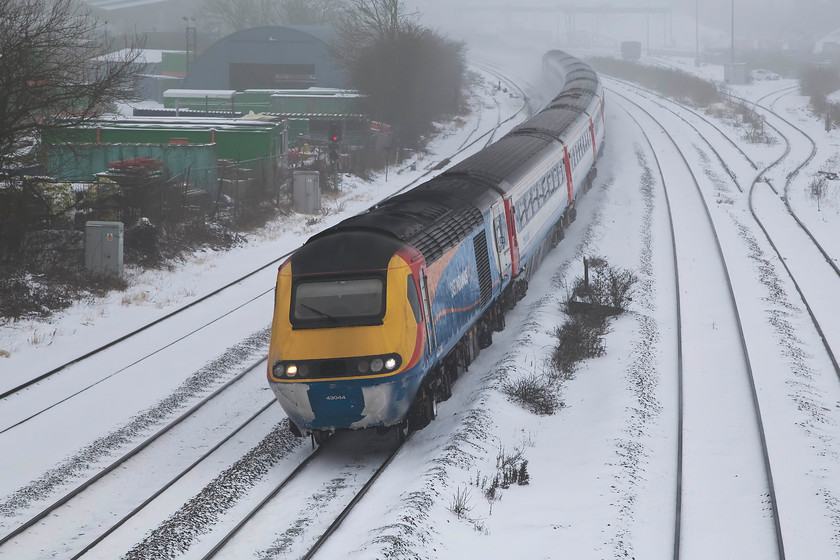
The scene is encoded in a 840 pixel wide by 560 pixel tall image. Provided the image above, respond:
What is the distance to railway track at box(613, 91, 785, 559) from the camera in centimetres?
1023

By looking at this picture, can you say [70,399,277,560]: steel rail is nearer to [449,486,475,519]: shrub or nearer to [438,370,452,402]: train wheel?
[438,370,452,402]: train wheel

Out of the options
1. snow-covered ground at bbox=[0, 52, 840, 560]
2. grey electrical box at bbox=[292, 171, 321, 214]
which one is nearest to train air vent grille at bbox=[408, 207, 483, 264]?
snow-covered ground at bbox=[0, 52, 840, 560]

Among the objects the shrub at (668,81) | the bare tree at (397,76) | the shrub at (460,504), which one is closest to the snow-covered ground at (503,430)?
the shrub at (460,504)

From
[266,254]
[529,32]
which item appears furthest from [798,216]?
[529,32]

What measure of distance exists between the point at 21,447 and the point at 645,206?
73.9ft

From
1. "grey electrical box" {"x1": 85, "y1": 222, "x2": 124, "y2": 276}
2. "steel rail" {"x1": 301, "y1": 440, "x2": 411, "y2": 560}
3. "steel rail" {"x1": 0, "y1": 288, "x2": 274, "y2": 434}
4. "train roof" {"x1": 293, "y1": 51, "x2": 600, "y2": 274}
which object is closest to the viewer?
"steel rail" {"x1": 301, "y1": 440, "x2": 411, "y2": 560}

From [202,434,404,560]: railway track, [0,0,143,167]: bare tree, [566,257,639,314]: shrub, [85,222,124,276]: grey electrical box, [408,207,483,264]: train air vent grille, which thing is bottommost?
[202,434,404,560]: railway track

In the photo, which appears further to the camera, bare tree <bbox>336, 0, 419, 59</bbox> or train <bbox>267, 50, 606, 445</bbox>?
bare tree <bbox>336, 0, 419, 59</bbox>

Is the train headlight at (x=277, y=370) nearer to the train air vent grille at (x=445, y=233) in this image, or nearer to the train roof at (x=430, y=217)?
the train roof at (x=430, y=217)

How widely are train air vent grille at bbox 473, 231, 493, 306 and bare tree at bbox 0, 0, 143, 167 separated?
9.48 meters

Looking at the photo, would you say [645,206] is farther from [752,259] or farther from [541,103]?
[541,103]

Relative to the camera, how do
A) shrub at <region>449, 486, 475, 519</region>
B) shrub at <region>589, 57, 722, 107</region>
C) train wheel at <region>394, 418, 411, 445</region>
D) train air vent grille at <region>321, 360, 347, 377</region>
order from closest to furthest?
shrub at <region>449, 486, 475, 519</region> → train air vent grille at <region>321, 360, 347, 377</region> → train wheel at <region>394, 418, 411, 445</region> → shrub at <region>589, 57, 722, 107</region>

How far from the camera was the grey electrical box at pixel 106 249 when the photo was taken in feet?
69.2

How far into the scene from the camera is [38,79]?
19000mm
